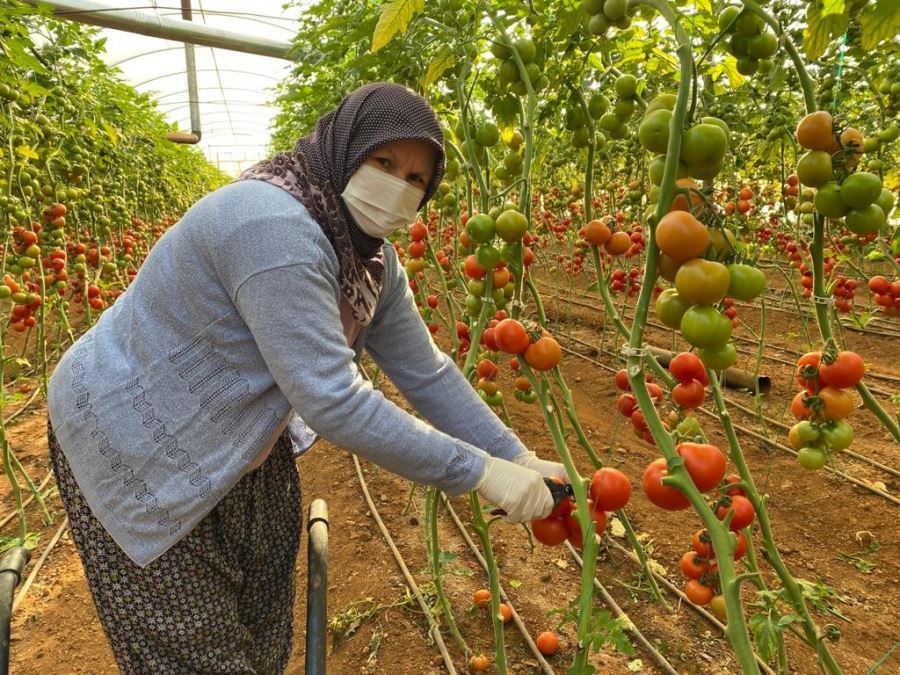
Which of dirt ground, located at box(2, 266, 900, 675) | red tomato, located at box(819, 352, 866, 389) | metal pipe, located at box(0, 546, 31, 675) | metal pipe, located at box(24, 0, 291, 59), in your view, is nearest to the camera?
red tomato, located at box(819, 352, 866, 389)

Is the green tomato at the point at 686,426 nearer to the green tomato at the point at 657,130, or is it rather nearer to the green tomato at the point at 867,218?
the green tomato at the point at 867,218

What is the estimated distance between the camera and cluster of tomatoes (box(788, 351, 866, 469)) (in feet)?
3.59

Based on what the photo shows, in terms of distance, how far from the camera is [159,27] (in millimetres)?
5352

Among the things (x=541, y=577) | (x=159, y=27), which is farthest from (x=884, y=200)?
(x=159, y=27)

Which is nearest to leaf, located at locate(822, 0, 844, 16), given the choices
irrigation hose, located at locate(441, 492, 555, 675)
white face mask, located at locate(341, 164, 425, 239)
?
white face mask, located at locate(341, 164, 425, 239)

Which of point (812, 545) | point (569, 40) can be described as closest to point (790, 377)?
point (812, 545)

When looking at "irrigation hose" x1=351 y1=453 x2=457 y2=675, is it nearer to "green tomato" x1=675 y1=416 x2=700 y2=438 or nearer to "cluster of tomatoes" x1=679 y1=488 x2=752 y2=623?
"cluster of tomatoes" x1=679 y1=488 x2=752 y2=623

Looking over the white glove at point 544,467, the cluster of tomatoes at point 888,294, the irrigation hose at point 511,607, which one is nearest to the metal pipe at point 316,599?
the white glove at point 544,467

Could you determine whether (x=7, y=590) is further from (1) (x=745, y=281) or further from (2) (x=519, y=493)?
(1) (x=745, y=281)

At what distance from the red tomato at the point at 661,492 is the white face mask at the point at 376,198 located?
2.71 feet

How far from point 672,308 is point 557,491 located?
61 centimetres

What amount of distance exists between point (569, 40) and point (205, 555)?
5.26ft

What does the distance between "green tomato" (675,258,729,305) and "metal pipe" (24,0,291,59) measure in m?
4.51

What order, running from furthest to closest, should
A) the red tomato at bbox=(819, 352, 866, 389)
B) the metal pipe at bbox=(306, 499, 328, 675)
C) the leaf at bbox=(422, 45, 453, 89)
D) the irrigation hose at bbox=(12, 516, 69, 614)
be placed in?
the irrigation hose at bbox=(12, 516, 69, 614)
the leaf at bbox=(422, 45, 453, 89)
the metal pipe at bbox=(306, 499, 328, 675)
the red tomato at bbox=(819, 352, 866, 389)
